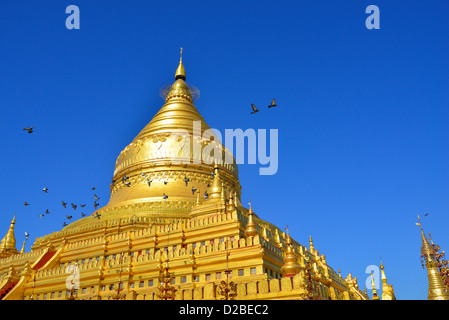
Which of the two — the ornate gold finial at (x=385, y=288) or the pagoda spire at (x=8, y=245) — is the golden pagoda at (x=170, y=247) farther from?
the ornate gold finial at (x=385, y=288)

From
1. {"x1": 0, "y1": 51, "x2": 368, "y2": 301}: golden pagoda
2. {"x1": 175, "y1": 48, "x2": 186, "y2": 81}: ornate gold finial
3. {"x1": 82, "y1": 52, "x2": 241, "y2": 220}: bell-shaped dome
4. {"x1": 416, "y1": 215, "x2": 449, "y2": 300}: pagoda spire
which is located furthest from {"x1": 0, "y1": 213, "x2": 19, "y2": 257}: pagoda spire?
{"x1": 416, "y1": 215, "x2": 449, "y2": 300}: pagoda spire

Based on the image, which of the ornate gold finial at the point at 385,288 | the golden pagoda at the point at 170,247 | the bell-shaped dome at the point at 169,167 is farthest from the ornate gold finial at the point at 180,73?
the ornate gold finial at the point at 385,288

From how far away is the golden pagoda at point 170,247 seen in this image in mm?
18125

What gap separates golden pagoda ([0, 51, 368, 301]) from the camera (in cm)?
1812

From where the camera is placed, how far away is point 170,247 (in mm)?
25109

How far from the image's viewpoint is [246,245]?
2017cm

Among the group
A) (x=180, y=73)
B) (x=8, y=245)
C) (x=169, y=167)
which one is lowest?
(x=8, y=245)

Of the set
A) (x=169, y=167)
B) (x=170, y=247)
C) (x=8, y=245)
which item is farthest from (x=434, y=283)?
(x=8, y=245)

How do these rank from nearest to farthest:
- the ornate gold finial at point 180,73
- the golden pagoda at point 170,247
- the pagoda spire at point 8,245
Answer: the golden pagoda at point 170,247 → the pagoda spire at point 8,245 → the ornate gold finial at point 180,73

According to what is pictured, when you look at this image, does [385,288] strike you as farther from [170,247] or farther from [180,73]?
[180,73]

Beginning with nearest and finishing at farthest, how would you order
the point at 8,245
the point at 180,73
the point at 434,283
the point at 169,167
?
1. the point at 434,283
2. the point at 8,245
3. the point at 169,167
4. the point at 180,73

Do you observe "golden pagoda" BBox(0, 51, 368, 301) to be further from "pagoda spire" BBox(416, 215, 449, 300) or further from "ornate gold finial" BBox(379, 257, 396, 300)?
"pagoda spire" BBox(416, 215, 449, 300)

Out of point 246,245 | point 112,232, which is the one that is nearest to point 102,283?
point 112,232
